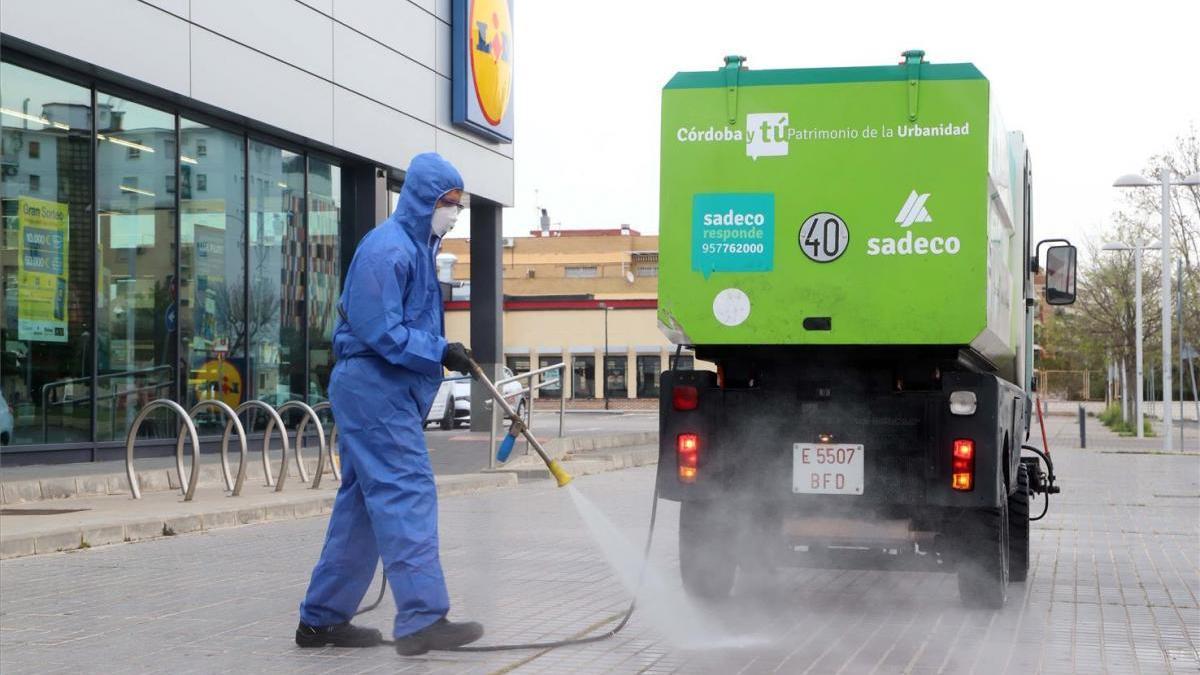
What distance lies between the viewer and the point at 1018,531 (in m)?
9.06

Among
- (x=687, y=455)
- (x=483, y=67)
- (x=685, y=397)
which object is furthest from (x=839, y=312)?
(x=483, y=67)

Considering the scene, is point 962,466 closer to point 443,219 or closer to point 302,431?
point 443,219

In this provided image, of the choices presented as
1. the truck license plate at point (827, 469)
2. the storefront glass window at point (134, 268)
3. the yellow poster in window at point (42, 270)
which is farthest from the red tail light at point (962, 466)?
the storefront glass window at point (134, 268)

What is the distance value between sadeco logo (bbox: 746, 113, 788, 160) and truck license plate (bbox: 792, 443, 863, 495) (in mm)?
1500

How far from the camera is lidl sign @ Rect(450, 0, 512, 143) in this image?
27.2 meters

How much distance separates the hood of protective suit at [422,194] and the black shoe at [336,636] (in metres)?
1.70

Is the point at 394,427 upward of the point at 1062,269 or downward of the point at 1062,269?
downward

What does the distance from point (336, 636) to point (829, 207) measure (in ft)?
10.5

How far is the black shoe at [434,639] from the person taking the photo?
6.00 m

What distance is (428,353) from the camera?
618cm

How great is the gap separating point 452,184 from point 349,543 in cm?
159

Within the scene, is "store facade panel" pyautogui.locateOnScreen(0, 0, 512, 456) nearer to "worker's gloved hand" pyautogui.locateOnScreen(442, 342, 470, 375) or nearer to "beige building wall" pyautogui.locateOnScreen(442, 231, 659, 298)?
"worker's gloved hand" pyautogui.locateOnScreen(442, 342, 470, 375)

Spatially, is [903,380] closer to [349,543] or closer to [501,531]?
[349,543]

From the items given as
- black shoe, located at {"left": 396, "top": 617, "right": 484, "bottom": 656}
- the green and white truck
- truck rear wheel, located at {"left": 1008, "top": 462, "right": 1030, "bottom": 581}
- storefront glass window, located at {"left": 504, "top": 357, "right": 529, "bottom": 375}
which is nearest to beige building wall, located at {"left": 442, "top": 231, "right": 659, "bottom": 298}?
storefront glass window, located at {"left": 504, "top": 357, "right": 529, "bottom": 375}
